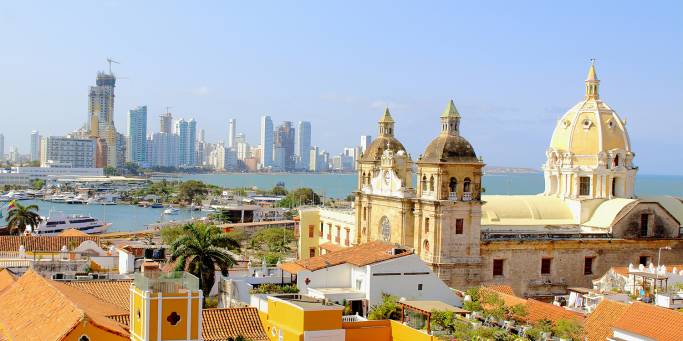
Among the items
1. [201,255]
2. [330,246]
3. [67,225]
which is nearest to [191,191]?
[67,225]

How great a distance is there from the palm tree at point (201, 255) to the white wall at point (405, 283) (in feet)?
18.2

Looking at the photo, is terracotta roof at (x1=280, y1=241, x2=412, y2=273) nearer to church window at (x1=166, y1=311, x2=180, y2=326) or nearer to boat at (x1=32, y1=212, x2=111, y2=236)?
church window at (x1=166, y1=311, x2=180, y2=326)

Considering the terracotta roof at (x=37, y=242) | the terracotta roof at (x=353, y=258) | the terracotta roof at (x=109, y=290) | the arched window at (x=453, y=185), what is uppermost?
the arched window at (x=453, y=185)

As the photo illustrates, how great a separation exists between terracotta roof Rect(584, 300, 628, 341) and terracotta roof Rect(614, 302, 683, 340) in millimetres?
1073

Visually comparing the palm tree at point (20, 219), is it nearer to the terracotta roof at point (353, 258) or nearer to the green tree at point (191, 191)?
the terracotta roof at point (353, 258)

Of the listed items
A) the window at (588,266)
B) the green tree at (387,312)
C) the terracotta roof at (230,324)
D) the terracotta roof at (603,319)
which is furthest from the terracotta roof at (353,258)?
the window at (588,266)

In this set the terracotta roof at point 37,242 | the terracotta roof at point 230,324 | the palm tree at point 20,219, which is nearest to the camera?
the terracotta roof at point 230,324

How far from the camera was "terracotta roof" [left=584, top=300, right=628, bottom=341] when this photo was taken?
84.0ft

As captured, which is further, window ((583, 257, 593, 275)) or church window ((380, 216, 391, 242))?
church window ((380, 216, 391, 242))

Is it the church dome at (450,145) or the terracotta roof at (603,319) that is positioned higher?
the church dome at (450,145)

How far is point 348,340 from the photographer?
81.1 feet

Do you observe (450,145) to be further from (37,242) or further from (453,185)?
(37,242)

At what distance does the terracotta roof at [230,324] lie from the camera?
78.6ft

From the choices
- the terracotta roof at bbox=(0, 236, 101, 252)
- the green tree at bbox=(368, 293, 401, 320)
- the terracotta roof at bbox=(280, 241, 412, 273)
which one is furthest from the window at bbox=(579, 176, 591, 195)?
the terracotta roof at bbox=(0, 236, 101, 252)
